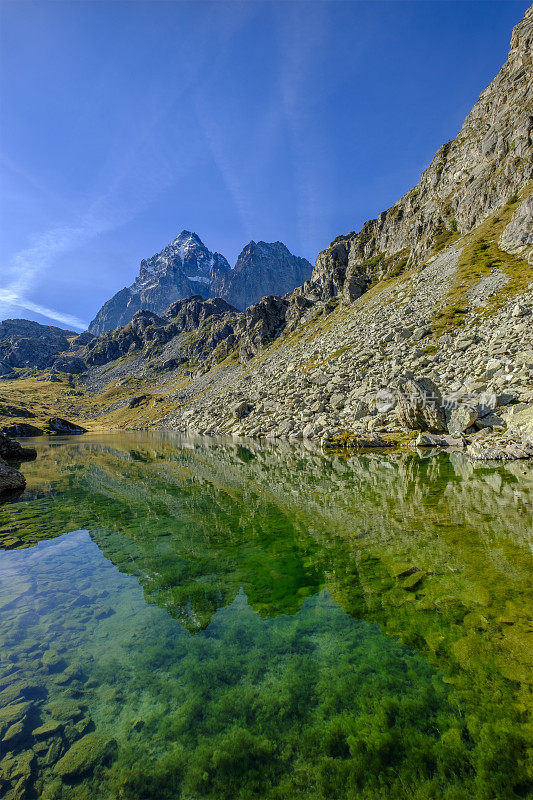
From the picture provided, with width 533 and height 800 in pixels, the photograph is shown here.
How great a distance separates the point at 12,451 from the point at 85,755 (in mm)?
52516

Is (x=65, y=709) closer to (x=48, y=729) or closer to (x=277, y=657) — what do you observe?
(x=48, y=729)

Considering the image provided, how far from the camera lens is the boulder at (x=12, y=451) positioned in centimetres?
4494

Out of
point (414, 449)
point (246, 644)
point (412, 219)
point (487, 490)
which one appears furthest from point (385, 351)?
point (412, 219)

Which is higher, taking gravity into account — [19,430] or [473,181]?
[473,181]

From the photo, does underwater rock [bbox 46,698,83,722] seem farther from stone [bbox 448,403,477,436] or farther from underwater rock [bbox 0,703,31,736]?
stone [bbox 448,403,477,436]

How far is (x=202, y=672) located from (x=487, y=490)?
1519 centimetres

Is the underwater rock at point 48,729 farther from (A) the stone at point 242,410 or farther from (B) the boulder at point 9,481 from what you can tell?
(A) the stone at point 242,410

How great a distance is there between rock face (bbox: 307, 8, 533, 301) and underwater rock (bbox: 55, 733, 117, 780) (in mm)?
Answer: 77024

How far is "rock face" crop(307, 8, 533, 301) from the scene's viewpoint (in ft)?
237

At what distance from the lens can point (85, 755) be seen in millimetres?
5082

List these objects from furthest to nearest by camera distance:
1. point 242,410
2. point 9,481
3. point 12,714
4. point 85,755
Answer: point 242,410, point 9,481, point 12,714, point 85,755

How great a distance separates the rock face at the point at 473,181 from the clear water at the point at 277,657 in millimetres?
69417

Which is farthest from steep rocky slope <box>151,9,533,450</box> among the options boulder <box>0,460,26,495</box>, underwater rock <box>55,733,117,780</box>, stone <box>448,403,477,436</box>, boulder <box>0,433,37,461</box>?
boulder <box>0,433,37,461</box>

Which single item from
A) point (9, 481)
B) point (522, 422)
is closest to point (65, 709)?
point (9, 481)
